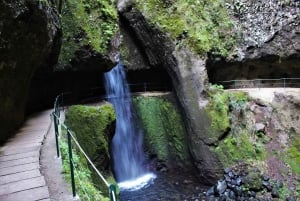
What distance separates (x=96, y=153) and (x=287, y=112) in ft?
32.4

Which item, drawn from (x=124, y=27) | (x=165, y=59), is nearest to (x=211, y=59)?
(x=165, y=59)

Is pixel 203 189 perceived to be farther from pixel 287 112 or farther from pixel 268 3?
pixel 268 3

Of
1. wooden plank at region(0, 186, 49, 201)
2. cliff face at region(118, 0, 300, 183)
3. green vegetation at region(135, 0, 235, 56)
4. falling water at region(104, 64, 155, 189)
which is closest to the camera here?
wooden plank at region(0, 186, 49, 201)

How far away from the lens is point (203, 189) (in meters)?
14.5

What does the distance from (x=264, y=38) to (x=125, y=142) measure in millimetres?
9903

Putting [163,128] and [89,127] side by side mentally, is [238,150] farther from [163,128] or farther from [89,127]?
[89,127]

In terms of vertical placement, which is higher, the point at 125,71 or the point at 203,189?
the point at 125,71

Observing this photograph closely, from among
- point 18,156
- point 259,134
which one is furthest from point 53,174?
point 259,134

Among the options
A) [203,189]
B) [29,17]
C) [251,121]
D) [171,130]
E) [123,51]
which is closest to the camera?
[29,17]

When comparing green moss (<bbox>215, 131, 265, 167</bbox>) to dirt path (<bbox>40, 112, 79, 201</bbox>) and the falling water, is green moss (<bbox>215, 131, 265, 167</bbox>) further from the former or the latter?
dirt path (<bbox>40, 112, 79, 201</bbox>)

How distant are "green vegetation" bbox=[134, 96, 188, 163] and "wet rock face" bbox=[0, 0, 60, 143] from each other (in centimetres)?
841

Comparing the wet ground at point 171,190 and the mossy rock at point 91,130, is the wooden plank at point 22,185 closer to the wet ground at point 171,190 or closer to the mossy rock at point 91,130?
the mossy rock at point 91,130

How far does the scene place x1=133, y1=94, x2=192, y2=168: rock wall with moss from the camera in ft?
56.2

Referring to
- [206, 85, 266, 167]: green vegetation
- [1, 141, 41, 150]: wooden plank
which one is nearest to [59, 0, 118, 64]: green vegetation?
[206, 85, 266, 167]: green vegetation
